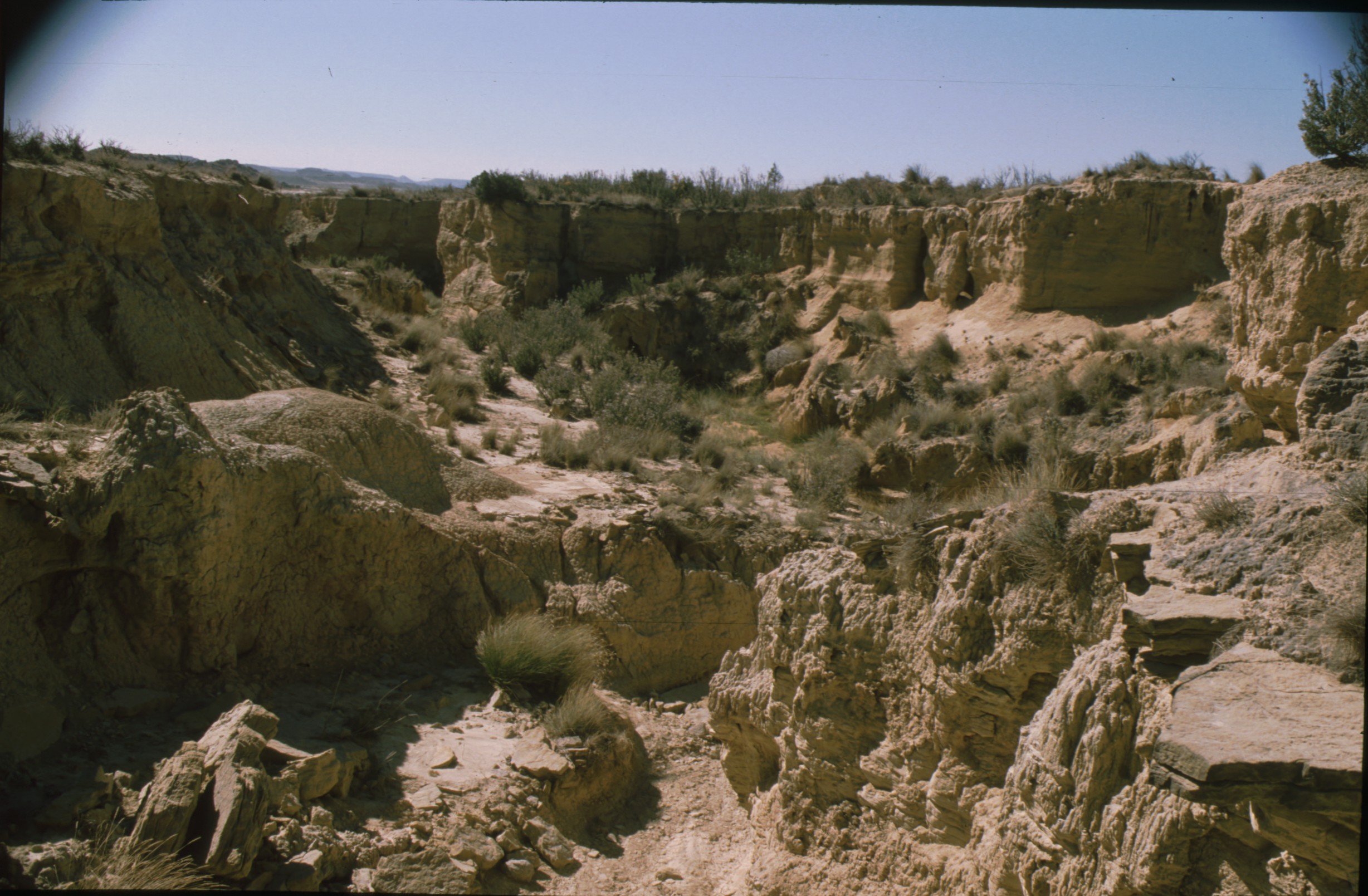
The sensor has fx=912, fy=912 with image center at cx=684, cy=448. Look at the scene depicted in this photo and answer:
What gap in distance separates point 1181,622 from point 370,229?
22366 millimetres

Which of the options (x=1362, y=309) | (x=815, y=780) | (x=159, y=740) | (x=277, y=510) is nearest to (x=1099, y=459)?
(x=1362, y=309)

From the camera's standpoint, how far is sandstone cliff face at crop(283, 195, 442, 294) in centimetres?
2191

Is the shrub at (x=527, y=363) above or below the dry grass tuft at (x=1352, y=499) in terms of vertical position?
below

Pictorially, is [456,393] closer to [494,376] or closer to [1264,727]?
[494,376]

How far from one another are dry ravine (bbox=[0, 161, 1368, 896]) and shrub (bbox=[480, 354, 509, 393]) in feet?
0.99

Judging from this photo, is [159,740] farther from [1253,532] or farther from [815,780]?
[1253,532]

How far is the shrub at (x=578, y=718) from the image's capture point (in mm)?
6590

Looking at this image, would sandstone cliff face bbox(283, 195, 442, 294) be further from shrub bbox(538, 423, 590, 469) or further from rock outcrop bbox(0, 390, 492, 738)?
rock outcrop bbox(0, 390, 492, 738)

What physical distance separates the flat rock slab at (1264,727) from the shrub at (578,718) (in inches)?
183

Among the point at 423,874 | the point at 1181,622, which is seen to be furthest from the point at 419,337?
the point at 1181,622

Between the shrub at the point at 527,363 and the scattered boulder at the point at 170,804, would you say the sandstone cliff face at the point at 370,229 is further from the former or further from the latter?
the scattered boulder at the point at 170,804

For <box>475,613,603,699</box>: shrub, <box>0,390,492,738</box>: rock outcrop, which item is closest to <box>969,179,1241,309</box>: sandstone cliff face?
<box>475,613,603,699</box>: shrub

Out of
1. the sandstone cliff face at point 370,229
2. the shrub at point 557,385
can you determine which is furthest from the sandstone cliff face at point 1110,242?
the sandstone cliff face at point 370,229

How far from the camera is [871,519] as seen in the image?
391 inches
